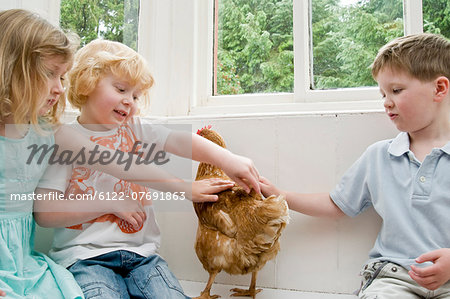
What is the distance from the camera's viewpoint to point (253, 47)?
1.59 m

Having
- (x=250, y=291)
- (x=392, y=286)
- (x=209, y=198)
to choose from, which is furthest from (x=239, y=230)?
(x=392, y=286)

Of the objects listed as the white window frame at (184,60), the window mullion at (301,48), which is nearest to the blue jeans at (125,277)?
the white window frame at (184,60)

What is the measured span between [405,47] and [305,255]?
0.66 m

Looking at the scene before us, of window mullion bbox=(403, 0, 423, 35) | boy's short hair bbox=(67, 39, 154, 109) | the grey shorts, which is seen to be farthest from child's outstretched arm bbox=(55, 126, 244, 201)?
window mullion bbox=(403, 0, 423, 35)

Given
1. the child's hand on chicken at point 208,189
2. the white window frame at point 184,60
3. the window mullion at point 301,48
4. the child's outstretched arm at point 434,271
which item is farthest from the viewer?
the white window frame at point 184,60

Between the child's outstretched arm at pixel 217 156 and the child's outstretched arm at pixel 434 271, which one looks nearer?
the child's outstretched arm at pixel 434 271

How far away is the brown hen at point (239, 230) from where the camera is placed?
99cm

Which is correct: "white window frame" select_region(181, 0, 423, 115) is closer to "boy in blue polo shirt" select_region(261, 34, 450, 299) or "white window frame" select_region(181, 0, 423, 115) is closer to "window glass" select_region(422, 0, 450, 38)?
"window glass" select_region(422, 0, 450, 38)

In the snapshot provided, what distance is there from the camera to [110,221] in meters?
1.11

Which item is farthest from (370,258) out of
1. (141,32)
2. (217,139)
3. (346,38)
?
(141,32)

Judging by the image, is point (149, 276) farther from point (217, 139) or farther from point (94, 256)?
point (217, 139)

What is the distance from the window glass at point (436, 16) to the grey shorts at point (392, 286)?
822 millimetres

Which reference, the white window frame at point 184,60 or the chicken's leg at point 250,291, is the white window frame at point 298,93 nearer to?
the white window frame at point 184,60

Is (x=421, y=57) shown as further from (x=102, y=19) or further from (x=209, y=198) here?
(x=102, y=19)
